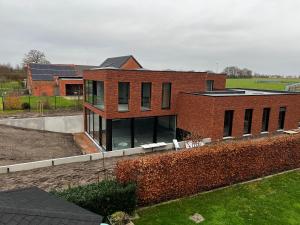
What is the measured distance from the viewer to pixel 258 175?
1220 centimetres

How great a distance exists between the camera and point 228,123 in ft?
58.5

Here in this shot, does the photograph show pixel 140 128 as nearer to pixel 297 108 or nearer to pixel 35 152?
pixel 35 152

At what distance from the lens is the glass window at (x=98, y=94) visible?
18234 millimetres

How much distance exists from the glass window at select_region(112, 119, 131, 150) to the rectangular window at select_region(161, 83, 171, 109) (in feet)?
10.0

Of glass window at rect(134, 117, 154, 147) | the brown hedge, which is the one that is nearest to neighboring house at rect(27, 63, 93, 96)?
glass window at rect(134, 117, 154, 147)

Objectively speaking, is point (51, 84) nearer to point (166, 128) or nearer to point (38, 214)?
point (166, 128)

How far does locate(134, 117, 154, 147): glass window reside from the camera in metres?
20.2

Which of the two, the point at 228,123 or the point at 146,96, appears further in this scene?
the point at 146,96

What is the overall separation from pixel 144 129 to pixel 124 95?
435cm

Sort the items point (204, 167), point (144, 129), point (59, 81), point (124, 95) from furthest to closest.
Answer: point (59, 81) < point (144, 129) < point (124, 95) < point (204, 167)

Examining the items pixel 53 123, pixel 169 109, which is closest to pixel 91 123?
pixel 53 123

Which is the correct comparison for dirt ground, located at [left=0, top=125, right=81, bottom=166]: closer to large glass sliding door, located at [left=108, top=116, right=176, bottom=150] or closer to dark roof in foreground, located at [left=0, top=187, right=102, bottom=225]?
large glass sliding door, located at [left=108, top=116, right=176, bottom=150]

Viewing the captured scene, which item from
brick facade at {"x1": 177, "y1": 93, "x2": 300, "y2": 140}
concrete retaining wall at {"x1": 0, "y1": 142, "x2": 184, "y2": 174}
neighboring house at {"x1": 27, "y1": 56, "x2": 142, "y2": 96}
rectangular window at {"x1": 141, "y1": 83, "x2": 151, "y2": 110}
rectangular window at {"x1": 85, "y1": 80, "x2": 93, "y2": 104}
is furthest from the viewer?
neighboring house at {"x1": 27, "y1": 56, "x2": 142, "y2": 96}

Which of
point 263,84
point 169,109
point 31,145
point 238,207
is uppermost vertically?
point 263,84
